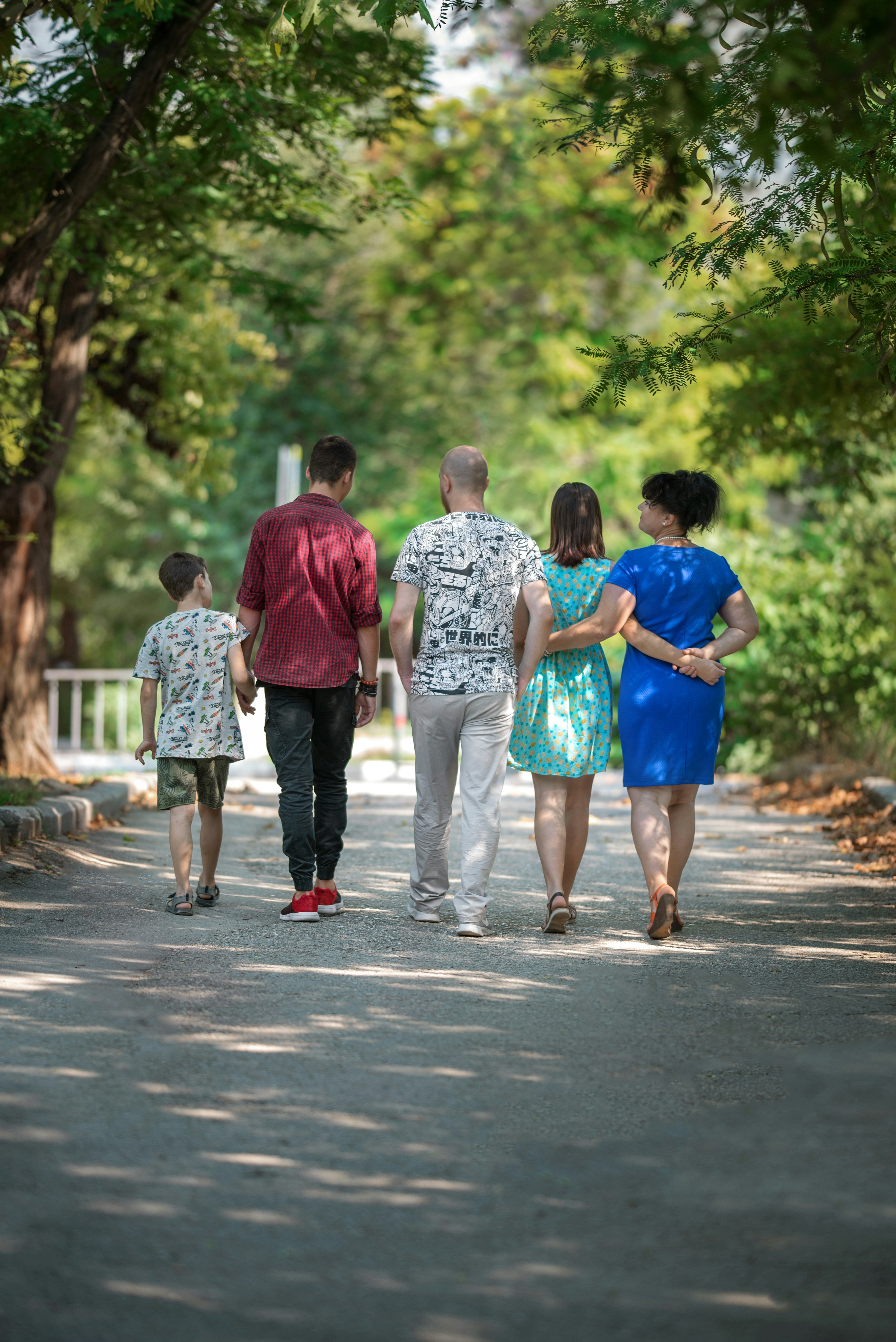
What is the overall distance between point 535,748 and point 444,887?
0.80 m

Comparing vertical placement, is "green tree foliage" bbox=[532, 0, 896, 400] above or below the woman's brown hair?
above

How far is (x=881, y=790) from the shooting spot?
10648 millimetres

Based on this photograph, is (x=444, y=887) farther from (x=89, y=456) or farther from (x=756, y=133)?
(x=89, y=456)

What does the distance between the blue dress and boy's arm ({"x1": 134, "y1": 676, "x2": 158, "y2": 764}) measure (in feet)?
6.91

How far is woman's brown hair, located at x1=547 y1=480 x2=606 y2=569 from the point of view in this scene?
649 cm

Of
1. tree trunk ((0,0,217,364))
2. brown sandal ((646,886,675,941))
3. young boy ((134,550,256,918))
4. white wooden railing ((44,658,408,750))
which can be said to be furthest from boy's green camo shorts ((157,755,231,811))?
white wooden railing ((44,658,408,750))

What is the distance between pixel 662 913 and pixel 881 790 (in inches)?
199

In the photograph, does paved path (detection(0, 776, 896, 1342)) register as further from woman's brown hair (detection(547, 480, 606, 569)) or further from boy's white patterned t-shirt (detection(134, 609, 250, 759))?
woman's brown hair (detection(547, 480, 606, 569))

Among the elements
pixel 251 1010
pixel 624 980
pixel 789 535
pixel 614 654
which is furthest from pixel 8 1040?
pixel 614 654

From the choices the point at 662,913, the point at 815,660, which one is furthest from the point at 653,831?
the point at 815,660

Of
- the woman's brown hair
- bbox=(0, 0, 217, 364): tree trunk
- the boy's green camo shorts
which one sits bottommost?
the boy's green camo shorts

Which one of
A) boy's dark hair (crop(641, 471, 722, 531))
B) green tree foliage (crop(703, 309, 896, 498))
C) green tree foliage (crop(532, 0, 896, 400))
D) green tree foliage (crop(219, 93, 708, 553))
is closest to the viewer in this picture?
green tree foliage (crop(532, 0, 896, 400))

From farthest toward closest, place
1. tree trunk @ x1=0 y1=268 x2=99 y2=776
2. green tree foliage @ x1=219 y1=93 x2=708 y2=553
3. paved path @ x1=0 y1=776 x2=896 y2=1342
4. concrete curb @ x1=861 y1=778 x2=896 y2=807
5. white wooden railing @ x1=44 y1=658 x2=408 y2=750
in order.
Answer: green tree foliage @ x1=219 y1=93 x2=708 y2=553
white wooden railing @ x1=44 y1=658 x2=408 y2=750
tree trunk @ x1=0 y1=268 x2=99 y2=776
concrete curb @ x1=861 y1=778 x2=896 y2=807
paved path @ x1=0 y1=776 x2=896 y2=1342

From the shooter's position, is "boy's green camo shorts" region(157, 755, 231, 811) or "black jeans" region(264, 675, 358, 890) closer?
"black jeans" region(264, 675, 358, 890)
